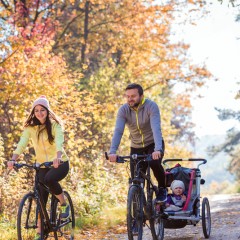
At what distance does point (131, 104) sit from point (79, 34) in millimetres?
18040

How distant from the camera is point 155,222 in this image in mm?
8453

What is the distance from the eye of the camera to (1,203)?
12.8m

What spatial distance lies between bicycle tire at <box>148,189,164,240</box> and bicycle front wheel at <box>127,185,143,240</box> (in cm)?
35

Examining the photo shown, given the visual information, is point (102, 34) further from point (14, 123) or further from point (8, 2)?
point (14, 123)

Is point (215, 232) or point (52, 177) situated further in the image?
point (215, 232)

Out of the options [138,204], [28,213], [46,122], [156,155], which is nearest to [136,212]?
[138,204]

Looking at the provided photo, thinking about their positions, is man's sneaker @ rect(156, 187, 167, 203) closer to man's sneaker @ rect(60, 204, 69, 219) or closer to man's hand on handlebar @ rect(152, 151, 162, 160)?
man's hand on handlebar @ rect(152, 151, 162, 160)

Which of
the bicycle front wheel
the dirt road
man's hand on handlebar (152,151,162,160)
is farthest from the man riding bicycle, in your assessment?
the dirt road

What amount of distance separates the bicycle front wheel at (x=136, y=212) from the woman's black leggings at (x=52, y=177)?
1.05m

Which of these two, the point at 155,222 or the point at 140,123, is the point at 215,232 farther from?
the point at 140,123

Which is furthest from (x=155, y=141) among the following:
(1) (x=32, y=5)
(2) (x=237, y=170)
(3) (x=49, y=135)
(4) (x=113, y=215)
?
(2) (x=237, y=170)

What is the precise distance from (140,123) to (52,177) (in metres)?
1.44

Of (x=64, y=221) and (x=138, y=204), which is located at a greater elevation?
(x=138, y=204)

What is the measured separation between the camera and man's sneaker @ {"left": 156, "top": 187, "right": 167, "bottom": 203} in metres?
8.30
